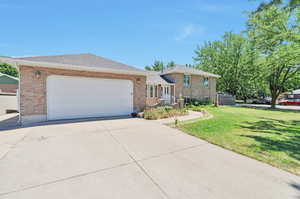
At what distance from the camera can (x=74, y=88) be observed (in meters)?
8.52

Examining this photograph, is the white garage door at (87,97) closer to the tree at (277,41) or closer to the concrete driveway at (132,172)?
the concrete driveway at (132,172)

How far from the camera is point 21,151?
150 inches

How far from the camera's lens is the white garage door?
8.08 metres

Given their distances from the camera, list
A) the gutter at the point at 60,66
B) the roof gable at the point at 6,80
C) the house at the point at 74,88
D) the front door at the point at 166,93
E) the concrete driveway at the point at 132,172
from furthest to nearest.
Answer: the roof gable at the point at 6,80 < the front door at the point at 166,93 < the house at the point at 74,88 < the gutter at the point at 60,66 < the concrete driveway at the point at 132,172

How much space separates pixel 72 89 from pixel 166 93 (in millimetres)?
11195

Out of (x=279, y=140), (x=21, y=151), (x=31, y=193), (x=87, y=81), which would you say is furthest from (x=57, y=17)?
(x=279, y=140)

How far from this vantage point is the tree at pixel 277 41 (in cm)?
1144

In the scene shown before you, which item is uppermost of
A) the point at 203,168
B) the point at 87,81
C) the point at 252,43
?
the point at 252,43

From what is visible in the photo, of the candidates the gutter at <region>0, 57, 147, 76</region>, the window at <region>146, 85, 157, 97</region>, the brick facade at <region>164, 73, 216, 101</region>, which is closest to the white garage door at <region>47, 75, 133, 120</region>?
the gutter at <region>0, 57, 147, 76</region>

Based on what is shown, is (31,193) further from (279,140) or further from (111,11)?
(111,11)

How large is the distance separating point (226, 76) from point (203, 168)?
3004 cm

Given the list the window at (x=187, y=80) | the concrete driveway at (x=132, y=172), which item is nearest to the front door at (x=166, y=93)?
the window at (x=187, y=80)

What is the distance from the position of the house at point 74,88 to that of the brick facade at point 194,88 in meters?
8.11

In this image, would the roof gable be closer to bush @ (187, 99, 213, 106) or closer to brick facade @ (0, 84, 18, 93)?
brick facade @ (0, 84, 18, 93)
